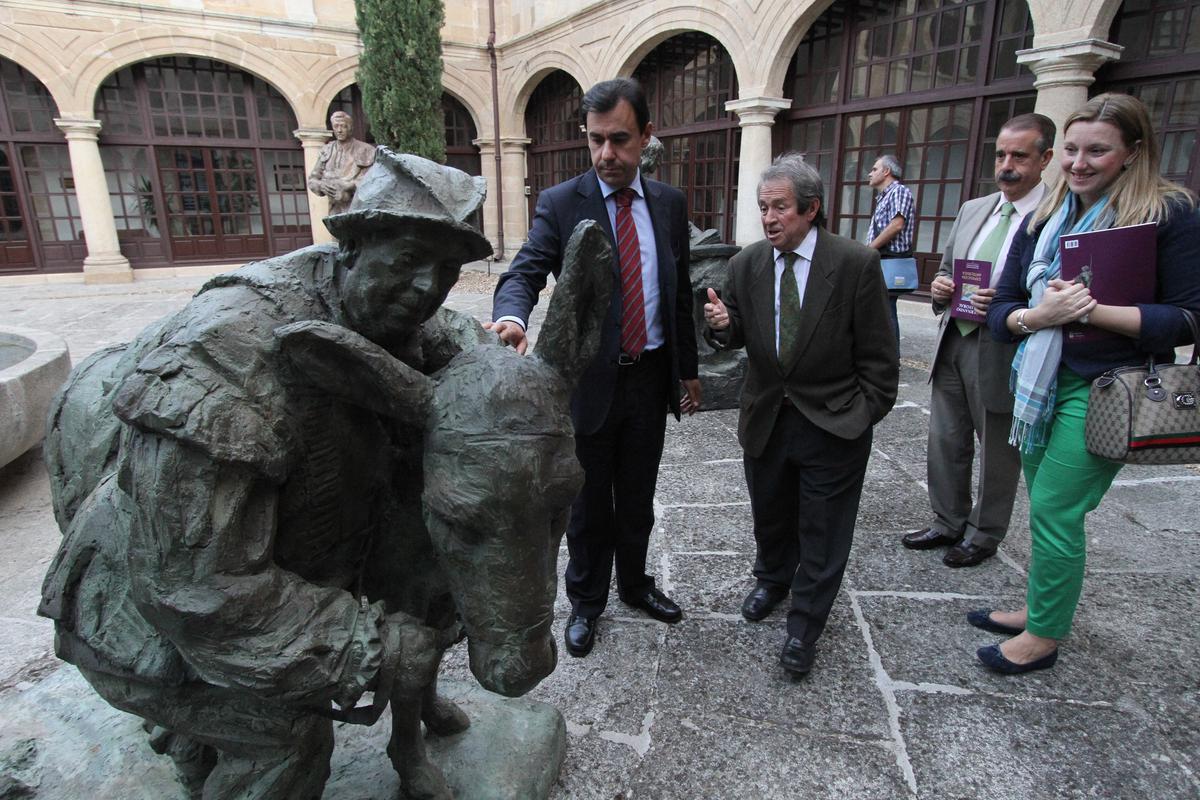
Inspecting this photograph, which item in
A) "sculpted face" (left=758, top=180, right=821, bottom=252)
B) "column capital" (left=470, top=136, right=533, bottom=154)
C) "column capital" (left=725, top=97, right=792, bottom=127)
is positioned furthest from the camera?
"column capital" (left=470, top=136, right=533, bottom=154)

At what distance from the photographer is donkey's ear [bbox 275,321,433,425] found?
1.00 meters

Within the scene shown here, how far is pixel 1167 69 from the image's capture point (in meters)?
6.64

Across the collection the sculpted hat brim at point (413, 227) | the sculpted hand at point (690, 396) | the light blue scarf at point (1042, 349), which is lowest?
the sculpted hand at point (690, 396)

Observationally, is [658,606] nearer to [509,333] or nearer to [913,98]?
[509,333]

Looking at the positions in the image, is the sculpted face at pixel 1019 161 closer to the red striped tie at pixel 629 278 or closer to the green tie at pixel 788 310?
the green tie at pixel 788 310

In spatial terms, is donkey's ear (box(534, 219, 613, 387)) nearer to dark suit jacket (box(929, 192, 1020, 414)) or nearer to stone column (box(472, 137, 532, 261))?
dark suit jacket (box(929, 192, 1020, 414))

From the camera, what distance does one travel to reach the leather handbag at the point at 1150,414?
215cm

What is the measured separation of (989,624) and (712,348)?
3.28 metres

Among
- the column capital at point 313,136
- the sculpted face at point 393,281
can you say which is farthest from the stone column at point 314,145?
the sculpted face at point 393,281

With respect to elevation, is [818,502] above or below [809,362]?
below

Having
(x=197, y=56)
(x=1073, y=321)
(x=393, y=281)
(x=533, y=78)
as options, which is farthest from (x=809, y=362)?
(x=197, y=56)

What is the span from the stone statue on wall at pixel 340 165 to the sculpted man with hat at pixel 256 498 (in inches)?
361

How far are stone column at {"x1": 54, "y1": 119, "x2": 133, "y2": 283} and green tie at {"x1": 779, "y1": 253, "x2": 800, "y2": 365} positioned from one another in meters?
14.7

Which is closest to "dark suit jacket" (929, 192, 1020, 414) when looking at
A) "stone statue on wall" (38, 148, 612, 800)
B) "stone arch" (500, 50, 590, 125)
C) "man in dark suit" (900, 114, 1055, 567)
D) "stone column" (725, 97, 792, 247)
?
"man in dark suit" (900, 114, 1055, 567)
